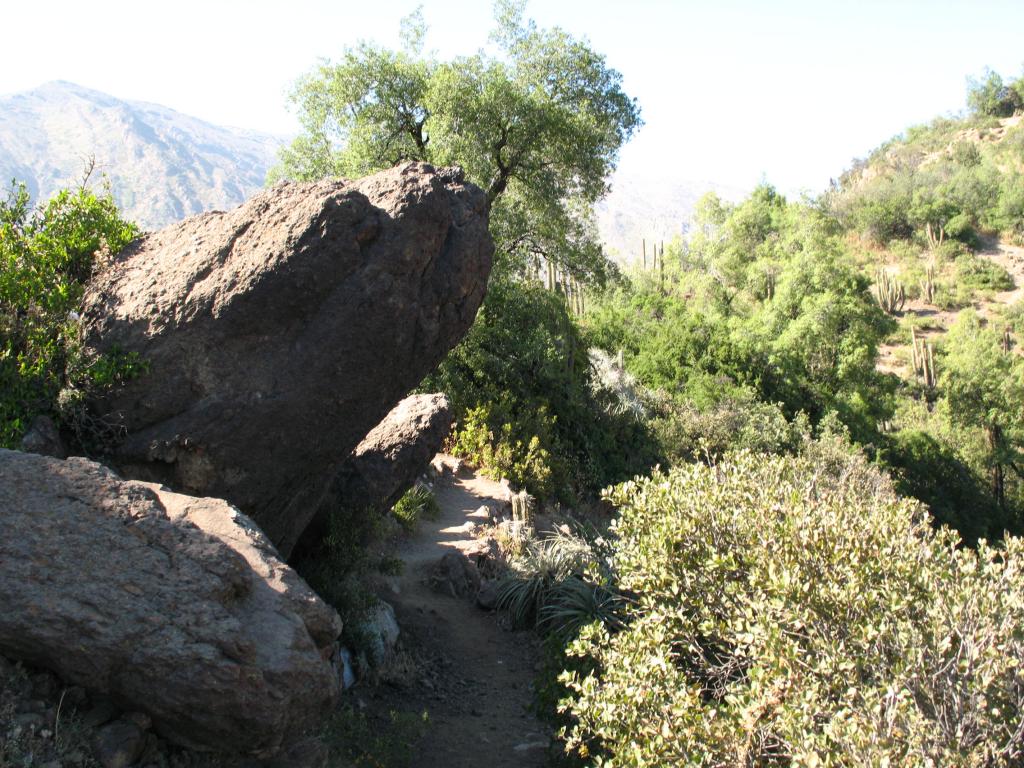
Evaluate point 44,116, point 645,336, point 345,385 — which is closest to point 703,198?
point 645,336

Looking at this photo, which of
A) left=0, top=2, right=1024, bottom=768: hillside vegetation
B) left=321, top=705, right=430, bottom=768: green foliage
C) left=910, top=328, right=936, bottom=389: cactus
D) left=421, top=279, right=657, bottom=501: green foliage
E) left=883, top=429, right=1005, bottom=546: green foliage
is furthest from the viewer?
left=910, top=328, right=936, bottom=389: cactus

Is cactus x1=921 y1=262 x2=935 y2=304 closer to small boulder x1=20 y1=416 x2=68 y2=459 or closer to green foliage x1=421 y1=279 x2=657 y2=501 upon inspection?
green foliage x1=421 y1=279 x2=657 y2=501

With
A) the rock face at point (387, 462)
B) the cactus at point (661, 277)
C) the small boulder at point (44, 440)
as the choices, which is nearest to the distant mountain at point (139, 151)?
the cactus at point (661, 277)

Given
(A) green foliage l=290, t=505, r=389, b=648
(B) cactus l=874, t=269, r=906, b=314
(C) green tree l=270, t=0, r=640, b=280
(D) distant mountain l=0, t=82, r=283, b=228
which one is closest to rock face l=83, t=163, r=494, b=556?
(A) green foliage l=290, t=505, r=389, b=648

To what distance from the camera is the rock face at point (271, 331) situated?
6.48m

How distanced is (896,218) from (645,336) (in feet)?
149

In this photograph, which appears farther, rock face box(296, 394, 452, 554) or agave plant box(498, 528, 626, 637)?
agave plant box(498, 528, 626, 637)

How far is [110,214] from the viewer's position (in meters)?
7.73

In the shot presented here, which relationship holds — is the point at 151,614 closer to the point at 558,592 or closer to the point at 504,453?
the point at 558,592

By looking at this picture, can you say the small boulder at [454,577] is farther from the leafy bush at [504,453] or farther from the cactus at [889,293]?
the cactus at [889,293]

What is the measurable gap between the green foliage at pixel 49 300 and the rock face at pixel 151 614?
1.72m

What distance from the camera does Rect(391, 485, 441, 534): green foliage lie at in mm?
11695

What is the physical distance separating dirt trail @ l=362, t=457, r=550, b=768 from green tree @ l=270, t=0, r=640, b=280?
827 cm

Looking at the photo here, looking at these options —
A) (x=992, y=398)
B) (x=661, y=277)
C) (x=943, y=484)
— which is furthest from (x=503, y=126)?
(x=992, y=398)
